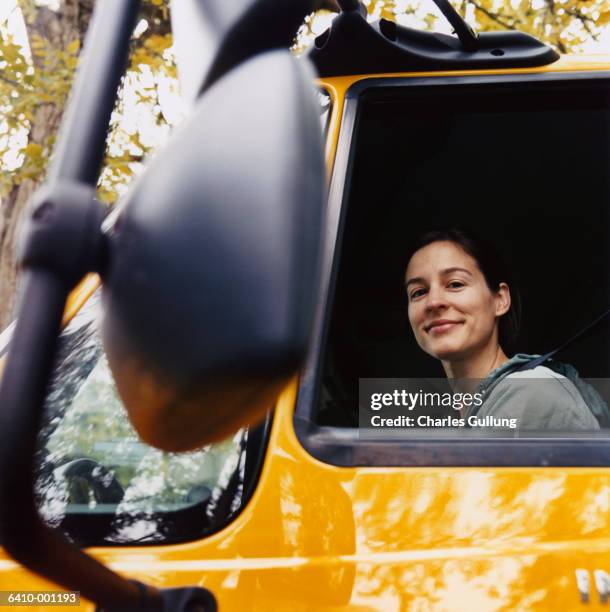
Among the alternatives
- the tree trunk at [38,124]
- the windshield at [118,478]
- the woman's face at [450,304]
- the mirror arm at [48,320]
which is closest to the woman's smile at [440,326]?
the woman's face at [450,304]

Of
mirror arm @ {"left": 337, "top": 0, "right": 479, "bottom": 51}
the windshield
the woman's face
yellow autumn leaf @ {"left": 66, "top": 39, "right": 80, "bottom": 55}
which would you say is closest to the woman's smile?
the woman's face

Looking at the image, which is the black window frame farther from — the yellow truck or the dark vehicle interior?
the dark vehicle interior

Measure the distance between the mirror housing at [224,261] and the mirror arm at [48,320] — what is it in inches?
1.7

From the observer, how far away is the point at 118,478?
3.77 ft

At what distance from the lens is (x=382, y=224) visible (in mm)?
2416

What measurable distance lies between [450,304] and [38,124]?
384 centimetres

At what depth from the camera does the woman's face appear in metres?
1.93

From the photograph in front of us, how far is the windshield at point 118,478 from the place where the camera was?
3.65ft

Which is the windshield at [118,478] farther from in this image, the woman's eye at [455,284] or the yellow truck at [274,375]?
the woman's eye at [455,284]

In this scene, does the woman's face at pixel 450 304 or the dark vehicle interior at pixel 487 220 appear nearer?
the woman's face at pixel 450 304

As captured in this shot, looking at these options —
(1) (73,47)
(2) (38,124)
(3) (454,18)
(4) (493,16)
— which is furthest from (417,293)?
(2) (38,124)

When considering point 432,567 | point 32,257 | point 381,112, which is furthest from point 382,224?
point 32,257

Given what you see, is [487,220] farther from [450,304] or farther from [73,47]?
[73,47]

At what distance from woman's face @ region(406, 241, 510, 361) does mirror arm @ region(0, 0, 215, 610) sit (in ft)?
4.36
